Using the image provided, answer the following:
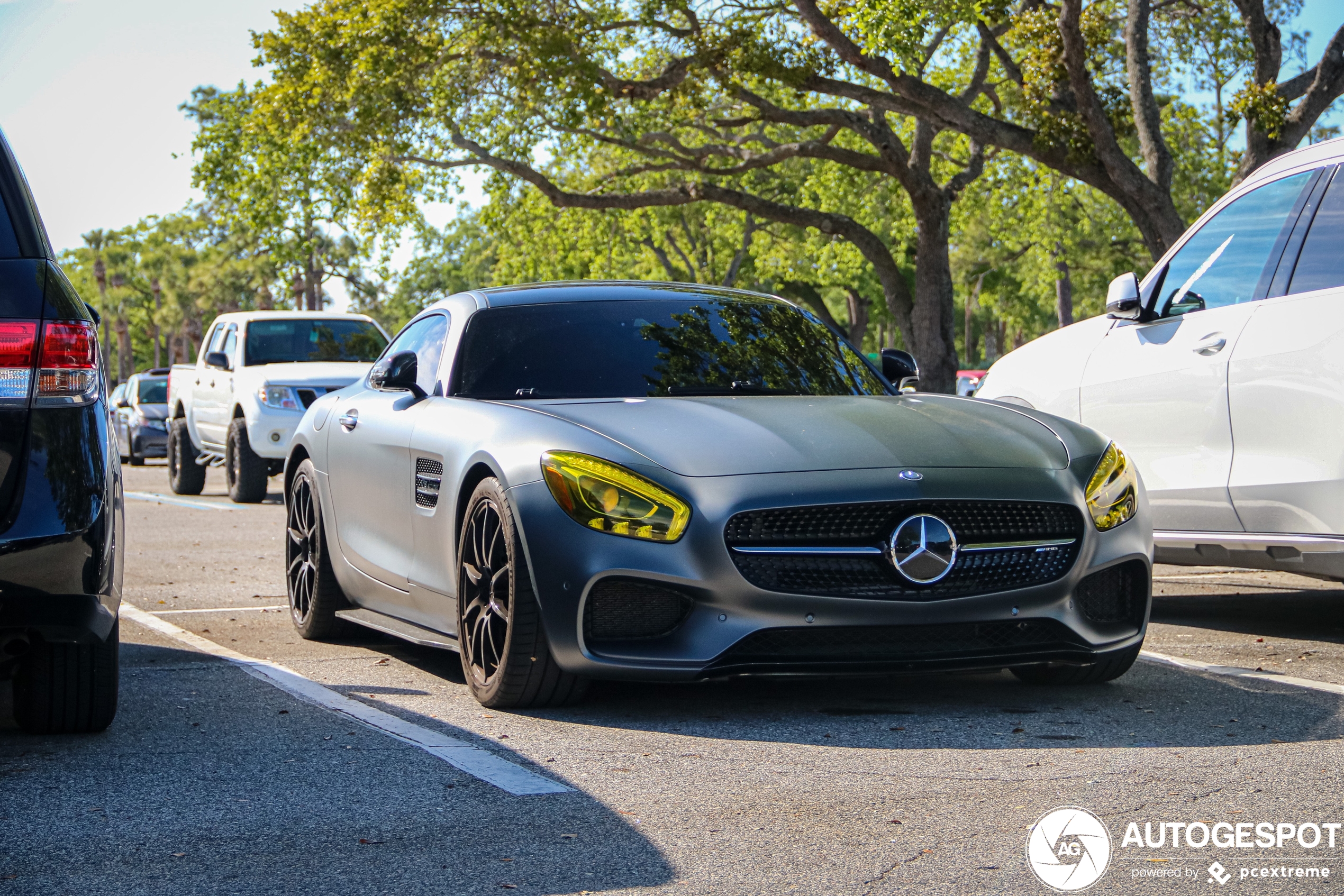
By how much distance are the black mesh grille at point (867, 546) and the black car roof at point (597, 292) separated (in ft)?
5.66

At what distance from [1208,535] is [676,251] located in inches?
1817

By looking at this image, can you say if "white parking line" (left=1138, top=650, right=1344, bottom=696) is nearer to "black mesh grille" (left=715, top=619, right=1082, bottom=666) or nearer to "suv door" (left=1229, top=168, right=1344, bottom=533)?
"suv door" (left=1229, top=168, right=1344, bottom=533)

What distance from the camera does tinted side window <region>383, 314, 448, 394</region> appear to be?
6.13m

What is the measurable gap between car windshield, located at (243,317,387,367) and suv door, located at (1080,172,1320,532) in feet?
36.9

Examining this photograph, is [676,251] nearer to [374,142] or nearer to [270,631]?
[374,142]

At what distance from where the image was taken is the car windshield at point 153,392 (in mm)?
28500

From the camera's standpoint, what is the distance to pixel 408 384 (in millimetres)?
5965

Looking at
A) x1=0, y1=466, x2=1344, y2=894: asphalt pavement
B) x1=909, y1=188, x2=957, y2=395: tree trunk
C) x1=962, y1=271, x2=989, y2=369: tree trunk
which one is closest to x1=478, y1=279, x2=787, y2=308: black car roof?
x1=0, y1=466, x2=1344, y2=894: asphalt pavement

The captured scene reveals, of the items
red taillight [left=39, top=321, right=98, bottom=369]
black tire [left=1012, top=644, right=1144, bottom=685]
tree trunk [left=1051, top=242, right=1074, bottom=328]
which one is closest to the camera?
red taillight [left=39, top=321, right=98, bottom=369]

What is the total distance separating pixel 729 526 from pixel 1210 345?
9.31ft

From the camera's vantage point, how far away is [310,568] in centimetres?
683

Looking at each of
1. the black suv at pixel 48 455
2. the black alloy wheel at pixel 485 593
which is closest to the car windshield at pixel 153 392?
the black alloy wheel at pixel 485 593

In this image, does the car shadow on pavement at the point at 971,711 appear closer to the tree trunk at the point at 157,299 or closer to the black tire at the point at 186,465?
the black tire at the point at 186,465

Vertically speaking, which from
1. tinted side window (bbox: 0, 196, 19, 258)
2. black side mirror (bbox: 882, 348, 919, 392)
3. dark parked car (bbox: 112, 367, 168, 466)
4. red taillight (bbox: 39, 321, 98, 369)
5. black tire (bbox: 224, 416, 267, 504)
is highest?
tinted side window (bbox: 0, 196, 19, 258)
